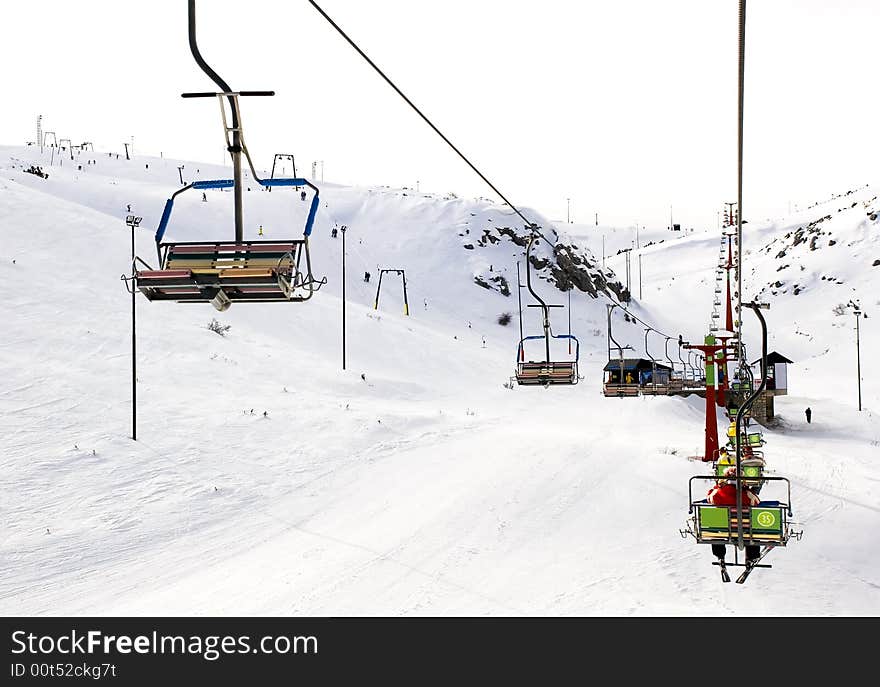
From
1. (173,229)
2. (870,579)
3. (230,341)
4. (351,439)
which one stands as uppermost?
(173,229)

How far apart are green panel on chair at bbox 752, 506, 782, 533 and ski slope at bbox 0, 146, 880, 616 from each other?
5.25m

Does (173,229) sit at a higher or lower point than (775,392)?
higher

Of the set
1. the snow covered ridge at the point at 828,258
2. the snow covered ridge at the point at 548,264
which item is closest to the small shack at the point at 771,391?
the snow covered ridge at the point at 548,264

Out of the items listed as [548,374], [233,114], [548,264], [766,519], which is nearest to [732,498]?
[766,519]

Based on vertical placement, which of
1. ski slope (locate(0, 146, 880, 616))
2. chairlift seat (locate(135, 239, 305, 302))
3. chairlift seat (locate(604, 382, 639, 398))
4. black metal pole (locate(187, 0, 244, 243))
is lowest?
ski slope (locate(0, 146, 880, 616))

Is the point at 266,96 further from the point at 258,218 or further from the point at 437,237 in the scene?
the point at 437,237

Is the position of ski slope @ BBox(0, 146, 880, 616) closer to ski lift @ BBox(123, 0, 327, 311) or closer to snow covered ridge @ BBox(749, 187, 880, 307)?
ski lift @ BBox(123, 0, 327, 311)

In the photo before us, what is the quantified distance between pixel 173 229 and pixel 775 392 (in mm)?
50266

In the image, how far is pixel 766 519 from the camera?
40.7 ft

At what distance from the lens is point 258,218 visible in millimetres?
80812

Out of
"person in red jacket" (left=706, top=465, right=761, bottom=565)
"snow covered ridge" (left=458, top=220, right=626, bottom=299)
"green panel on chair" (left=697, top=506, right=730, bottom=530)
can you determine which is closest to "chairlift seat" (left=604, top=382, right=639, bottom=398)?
"person in red jacket" (left=706, top=465, right=761, bottom=565)

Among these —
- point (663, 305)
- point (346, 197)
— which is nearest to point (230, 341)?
point (346, 197)

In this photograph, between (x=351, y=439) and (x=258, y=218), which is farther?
(x=258, y=218)

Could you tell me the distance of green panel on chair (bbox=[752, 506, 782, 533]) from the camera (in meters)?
12.3
